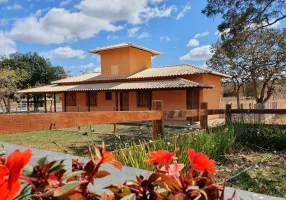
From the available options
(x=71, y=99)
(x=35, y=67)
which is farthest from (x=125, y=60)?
(x=35, y=67)

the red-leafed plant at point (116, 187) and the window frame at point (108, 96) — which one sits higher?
the window frame at point (108, 96)

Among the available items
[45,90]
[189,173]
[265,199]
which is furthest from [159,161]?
[45,90]

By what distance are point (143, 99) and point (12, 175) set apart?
18035 mm

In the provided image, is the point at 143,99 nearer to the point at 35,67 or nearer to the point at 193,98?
the point at 193,98

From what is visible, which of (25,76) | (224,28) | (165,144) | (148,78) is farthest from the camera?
(25,76)

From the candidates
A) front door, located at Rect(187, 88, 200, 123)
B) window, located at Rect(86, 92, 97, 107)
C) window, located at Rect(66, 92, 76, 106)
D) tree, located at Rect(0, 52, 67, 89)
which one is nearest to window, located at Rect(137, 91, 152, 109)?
front door, located at Rect(187, 88, 200, 123)

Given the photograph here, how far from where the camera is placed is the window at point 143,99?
1789 cm

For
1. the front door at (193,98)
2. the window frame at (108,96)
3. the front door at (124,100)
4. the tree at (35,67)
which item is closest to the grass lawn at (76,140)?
the front door at (193,98)

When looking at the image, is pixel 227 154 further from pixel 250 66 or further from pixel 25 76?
pixel 25 76

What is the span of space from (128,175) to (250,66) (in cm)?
2200

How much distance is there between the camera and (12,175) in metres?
0.29

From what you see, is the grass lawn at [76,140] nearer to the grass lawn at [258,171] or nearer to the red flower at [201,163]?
the grass lawn at [258,171]

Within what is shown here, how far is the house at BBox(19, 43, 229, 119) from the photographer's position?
649 inches

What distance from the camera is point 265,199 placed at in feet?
2.33
